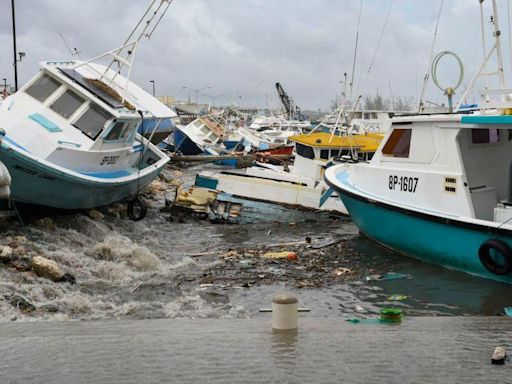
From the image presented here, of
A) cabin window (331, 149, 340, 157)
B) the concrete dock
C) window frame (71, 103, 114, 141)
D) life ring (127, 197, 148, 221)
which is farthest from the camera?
cabin window (331, 149, 340, 157)

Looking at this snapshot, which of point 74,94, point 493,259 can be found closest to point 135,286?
point 493,259

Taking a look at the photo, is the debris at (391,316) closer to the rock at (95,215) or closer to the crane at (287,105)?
the rock at (95,215)

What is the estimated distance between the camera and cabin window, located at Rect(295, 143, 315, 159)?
21.7 m

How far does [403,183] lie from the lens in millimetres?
11711

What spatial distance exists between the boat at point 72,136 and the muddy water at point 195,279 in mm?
866

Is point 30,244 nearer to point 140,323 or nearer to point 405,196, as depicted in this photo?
point 140,323

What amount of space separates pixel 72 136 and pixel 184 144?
84.6 feet

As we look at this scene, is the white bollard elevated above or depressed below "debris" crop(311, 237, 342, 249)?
above

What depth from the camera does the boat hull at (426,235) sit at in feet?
33.3

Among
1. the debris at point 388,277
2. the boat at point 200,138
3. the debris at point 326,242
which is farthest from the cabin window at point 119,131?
the boat at point 200,138

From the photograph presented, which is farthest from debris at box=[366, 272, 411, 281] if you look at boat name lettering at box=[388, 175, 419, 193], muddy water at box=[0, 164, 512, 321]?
boat name lettering at box=[388, 175, 419, 193]

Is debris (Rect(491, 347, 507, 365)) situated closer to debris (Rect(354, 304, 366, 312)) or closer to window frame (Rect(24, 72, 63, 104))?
debris (Rect(354, 304, 366, 312))

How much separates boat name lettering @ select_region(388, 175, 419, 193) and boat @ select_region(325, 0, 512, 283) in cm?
2

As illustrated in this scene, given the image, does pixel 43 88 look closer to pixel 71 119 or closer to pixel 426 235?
pixel 71 119
